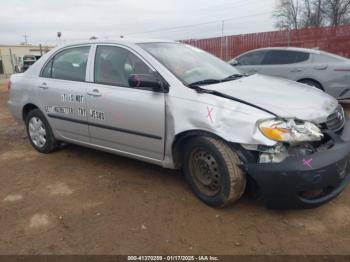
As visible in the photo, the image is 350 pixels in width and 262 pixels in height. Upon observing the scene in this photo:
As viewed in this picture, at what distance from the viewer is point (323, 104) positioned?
3.74 meters

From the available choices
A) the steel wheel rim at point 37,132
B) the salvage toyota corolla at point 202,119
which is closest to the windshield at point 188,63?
the salvage toyota corolla at point 202,119

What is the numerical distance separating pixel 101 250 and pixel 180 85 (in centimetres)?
173

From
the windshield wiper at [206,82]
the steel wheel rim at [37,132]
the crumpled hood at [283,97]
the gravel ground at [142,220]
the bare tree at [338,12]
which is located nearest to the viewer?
the gravel ground at [142,220]

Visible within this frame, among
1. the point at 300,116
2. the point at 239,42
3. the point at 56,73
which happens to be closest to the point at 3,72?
the point at 239,42

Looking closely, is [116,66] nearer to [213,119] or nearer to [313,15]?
[213,119]

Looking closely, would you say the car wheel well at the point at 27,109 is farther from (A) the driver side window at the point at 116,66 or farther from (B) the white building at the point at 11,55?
(B) the white building at the point at 11,55

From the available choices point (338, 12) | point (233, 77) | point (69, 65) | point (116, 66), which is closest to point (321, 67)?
point (233, 77)

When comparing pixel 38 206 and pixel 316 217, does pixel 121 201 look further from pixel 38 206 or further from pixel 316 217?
pixel 316 217

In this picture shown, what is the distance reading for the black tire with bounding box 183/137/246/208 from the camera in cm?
343

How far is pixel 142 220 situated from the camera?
11.8ft

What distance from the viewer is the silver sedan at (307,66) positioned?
8359 millimetres

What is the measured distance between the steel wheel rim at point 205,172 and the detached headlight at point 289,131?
1.95ft

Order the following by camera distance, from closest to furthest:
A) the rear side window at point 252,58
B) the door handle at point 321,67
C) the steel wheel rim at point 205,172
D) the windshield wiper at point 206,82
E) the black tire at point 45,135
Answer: the steel wheel rim at point 205,172
the windshield wiper at point 206,82
the black tire at point 45,135
the door handle at point 321,67
the rear side window at point 252,58

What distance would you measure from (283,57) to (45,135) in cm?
614
